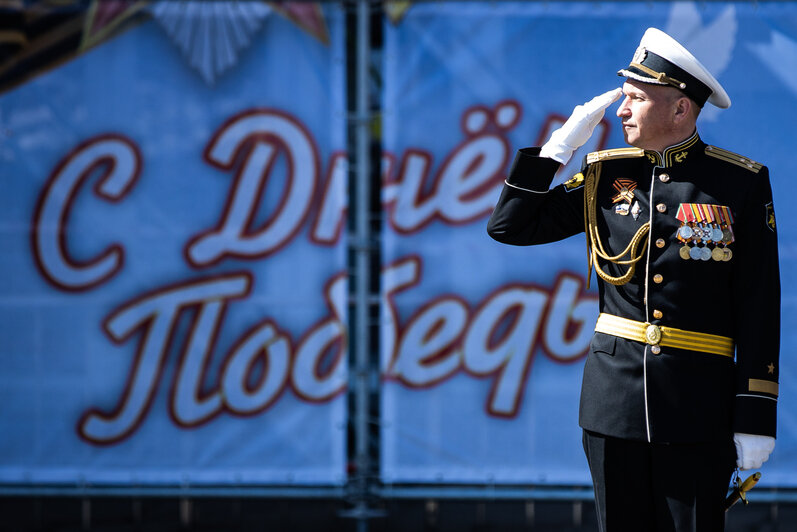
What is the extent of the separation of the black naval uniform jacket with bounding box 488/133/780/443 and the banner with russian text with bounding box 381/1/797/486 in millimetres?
1783

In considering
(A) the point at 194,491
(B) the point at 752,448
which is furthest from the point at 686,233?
(A) the point at 194,491

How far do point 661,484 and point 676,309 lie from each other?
412mm

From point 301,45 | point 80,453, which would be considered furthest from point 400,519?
point 301,45

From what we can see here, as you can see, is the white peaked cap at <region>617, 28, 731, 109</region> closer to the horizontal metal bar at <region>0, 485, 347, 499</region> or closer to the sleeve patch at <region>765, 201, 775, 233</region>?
the sleeve patch at <region>765, 201, 775, 233</region>

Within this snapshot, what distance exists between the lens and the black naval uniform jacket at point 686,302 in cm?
218

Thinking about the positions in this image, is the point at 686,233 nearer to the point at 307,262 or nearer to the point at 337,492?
the point at 307,262

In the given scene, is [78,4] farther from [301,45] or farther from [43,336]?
[43,336]

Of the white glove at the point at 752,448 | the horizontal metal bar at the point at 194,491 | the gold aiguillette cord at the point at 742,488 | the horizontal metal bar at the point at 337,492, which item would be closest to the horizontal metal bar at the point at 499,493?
the horizontal metal bar at the point at 337,492

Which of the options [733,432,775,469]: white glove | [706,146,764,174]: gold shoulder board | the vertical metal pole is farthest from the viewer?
the vertical metal pole

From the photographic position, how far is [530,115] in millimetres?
4078

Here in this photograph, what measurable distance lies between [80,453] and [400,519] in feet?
4.76

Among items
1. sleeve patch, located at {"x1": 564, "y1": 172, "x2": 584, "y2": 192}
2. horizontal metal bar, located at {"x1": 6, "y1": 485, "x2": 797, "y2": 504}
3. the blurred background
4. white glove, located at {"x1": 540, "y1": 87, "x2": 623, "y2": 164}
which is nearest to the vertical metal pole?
the blurred background

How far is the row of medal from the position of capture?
2186 mm

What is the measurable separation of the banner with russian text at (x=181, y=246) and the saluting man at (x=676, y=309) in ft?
6.49
